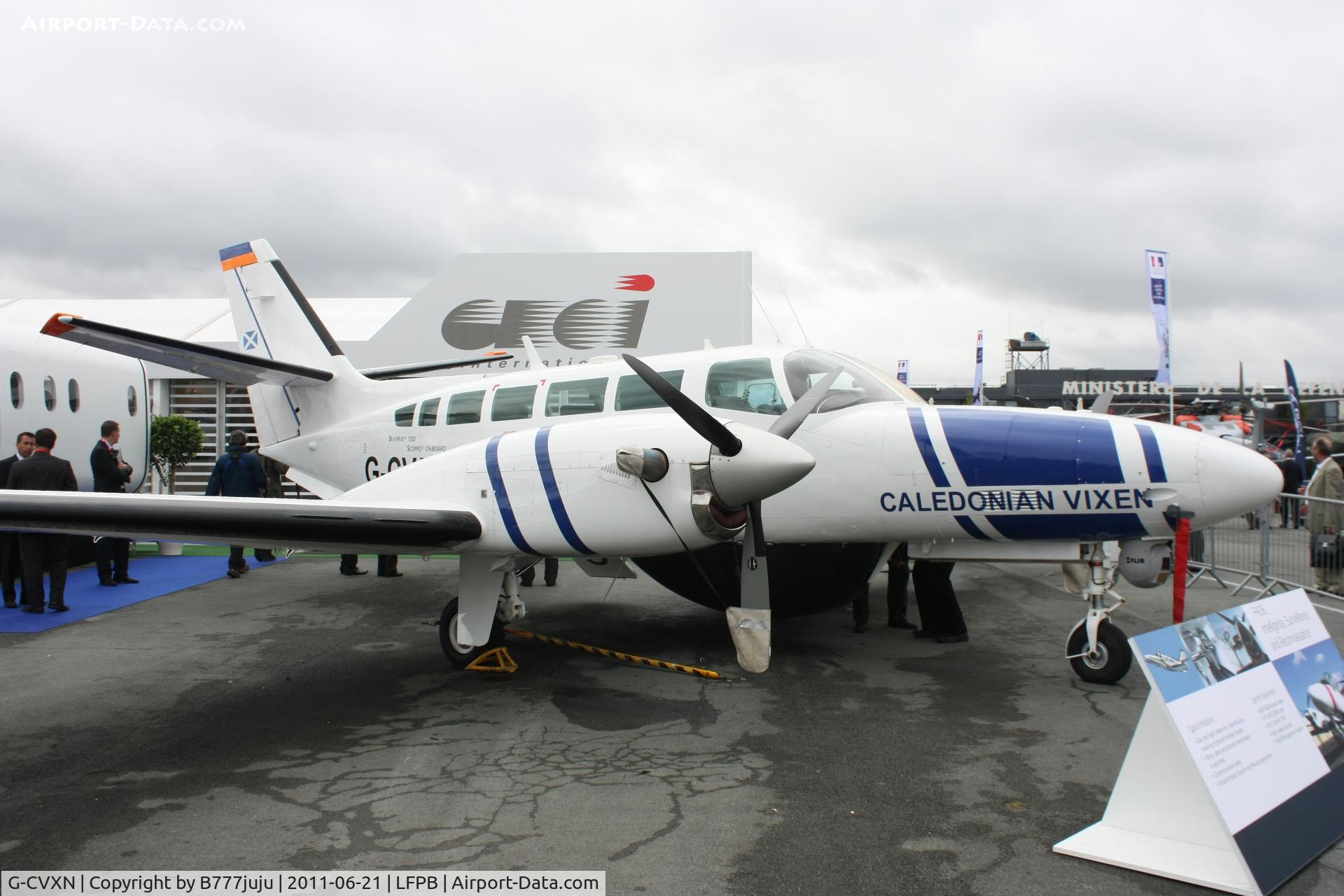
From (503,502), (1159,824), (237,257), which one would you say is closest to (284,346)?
(237,257)

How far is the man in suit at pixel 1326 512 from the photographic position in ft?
30.6

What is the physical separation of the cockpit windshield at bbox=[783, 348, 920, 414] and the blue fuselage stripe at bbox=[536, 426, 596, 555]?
6.69 feet

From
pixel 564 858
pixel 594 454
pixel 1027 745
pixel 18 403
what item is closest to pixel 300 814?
pixel 564 858

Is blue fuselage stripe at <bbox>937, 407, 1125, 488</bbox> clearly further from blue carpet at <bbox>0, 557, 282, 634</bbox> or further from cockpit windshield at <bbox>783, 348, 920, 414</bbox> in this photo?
blue carpet at <bbox>0, 557, 282, 634</bbox>

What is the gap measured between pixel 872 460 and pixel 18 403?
11.4m

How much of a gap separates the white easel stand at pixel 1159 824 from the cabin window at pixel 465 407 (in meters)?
6.08

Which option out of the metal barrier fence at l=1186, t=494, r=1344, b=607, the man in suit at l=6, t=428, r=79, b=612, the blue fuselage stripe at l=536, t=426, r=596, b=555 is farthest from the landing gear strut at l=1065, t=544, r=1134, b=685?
the man in suit at l=6, t=428, r=79, b=612

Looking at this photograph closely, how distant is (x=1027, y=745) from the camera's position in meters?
4.82

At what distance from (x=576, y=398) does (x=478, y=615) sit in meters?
2.09

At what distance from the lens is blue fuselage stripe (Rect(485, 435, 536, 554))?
18.7 feet

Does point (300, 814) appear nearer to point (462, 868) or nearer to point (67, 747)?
point (462, 868)

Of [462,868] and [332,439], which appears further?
[332,439]

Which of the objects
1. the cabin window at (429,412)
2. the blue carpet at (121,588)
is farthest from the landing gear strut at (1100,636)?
the blue carpet at (121,588)

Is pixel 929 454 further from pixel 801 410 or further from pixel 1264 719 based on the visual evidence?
pixel 1264 719
